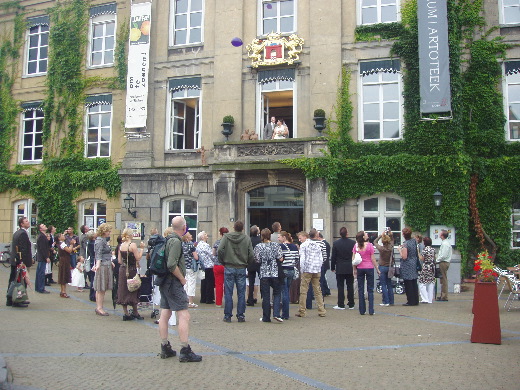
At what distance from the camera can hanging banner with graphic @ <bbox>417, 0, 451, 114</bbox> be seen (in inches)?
723

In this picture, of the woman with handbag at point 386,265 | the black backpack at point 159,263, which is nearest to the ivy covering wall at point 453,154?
→ the woman with handbag at point 386,265

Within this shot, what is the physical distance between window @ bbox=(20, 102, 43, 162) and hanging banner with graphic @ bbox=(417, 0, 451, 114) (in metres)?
16.6

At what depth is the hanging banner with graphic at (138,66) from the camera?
22562 millimetres

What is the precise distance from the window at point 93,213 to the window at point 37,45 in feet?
22.0

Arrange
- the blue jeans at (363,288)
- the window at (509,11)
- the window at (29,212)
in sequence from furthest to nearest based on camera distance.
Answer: the window at (29,212) < the window at (509,11) < the blue jeans at (363,288)

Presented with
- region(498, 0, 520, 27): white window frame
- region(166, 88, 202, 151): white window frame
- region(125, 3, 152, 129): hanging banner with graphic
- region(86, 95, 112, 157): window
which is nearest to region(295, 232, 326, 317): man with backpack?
region(166, 88, 202, 151): white window frame

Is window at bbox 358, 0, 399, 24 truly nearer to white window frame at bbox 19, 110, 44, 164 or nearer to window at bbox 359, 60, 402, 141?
window at bbox 359, 60, 402, 141

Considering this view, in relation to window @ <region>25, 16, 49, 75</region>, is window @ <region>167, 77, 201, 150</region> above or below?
below

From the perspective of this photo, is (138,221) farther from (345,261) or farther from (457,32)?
(457,32)

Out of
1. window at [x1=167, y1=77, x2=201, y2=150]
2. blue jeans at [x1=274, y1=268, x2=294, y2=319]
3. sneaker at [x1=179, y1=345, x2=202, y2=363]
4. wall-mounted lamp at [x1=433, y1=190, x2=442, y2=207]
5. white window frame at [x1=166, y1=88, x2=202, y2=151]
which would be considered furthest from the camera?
window at [x1=167, y1=77, x2=201, y2=150]

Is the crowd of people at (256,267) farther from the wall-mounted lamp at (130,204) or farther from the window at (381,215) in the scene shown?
the wall-mounted lamp at (130,204)

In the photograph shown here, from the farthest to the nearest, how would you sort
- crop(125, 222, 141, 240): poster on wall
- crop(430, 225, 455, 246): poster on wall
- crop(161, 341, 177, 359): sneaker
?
crop(125, 222, 141, 240): poster on wall, crop(430, 225, 455, 246): poster on wall, crop(161, 341, 177, 359): sneaker

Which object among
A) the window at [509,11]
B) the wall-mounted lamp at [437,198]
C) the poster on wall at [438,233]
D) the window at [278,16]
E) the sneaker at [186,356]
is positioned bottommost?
the sneaker at [186,356]

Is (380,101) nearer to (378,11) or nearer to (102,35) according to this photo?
(378,11)
